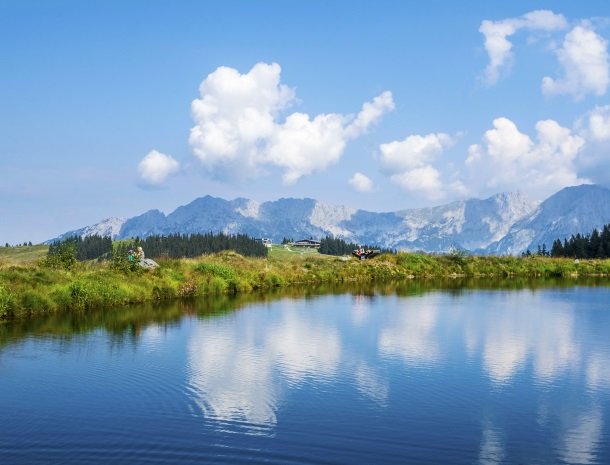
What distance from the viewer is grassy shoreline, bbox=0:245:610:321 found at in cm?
3931

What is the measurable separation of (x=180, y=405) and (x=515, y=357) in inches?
611

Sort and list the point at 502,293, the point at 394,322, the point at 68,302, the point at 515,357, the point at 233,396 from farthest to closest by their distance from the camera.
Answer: the point at 502,293
the point at 68,302
the point at 394,322
the point at 515,357
the point at 233,396

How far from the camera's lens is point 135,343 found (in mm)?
28828

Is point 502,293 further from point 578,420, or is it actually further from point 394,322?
point 578,420

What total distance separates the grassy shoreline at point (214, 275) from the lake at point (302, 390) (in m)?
4.48

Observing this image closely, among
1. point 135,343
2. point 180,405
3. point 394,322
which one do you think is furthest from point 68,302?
point 180,405

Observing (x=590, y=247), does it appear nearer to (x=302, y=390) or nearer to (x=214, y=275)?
(x=214, y=275)

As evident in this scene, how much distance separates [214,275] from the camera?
5716 centimetres

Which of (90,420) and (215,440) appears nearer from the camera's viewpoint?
(215,440)

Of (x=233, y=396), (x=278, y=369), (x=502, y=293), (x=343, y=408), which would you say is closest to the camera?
(x=343, y=408)

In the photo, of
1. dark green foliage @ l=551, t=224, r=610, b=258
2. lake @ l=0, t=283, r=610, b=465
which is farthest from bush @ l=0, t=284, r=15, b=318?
dark green foliage @ l=551, t=224, r=610, b=258

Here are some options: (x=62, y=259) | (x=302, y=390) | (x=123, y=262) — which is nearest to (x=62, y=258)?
(x=62, y=259)

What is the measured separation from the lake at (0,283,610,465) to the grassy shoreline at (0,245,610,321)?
448 centimetres

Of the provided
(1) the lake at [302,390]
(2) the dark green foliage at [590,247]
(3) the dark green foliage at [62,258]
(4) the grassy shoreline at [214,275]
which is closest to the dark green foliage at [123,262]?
(4) the grassy shoreline at [214,275]
